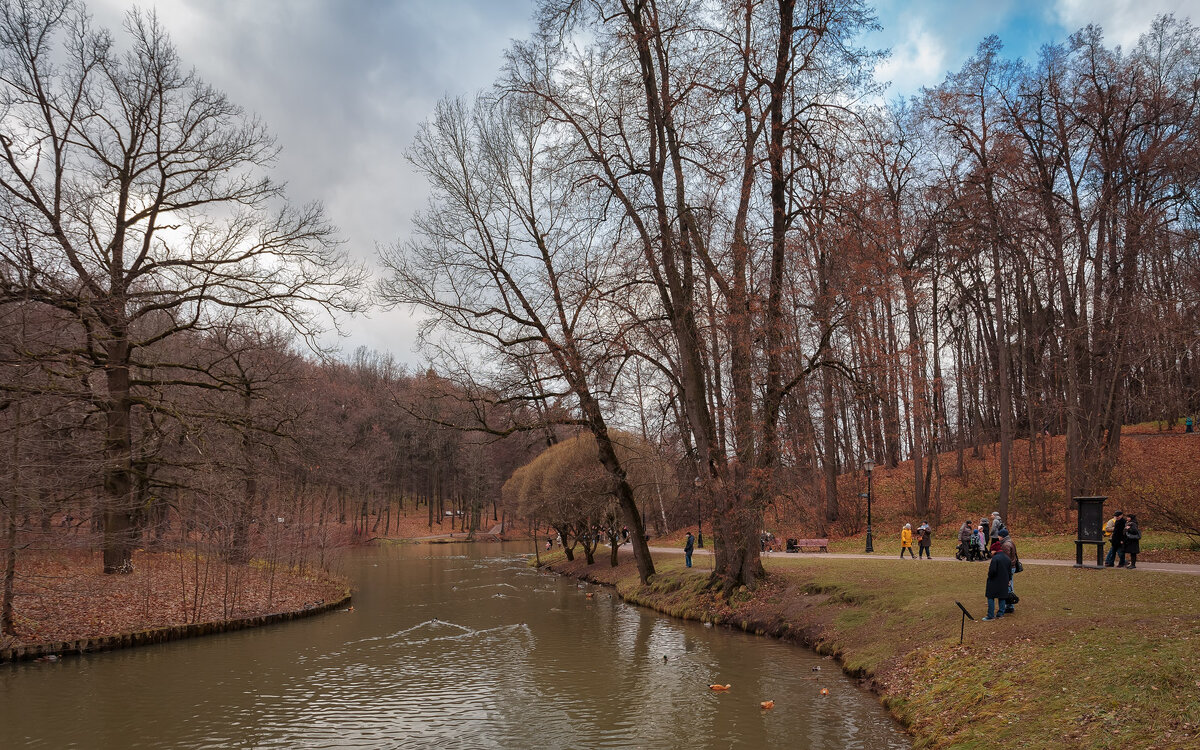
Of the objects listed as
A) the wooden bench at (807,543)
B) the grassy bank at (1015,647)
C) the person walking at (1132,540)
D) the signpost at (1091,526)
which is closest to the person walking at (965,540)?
the grassy bank at (1015,647)

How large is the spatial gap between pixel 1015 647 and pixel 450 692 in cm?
914

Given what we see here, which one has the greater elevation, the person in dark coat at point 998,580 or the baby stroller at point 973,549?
the person in dark coat at point 998,580

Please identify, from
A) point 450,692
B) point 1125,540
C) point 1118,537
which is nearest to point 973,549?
point 1118,537

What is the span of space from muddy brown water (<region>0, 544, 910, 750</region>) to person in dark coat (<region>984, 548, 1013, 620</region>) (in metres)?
2.72

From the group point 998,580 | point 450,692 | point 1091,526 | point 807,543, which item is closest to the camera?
point 998,580

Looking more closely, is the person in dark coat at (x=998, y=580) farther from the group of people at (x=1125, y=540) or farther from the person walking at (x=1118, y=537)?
the person walking at (x=1118, y=537)

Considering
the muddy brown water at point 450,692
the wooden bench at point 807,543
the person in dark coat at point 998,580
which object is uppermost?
the person in dark coat at point 998,580

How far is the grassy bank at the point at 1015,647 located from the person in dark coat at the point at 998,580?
0.36m

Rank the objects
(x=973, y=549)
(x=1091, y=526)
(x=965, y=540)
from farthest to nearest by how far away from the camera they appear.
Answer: (x=965, y=540), (x=973, y=549), (x=1091, y=526)

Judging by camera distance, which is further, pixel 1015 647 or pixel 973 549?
pixel 973 549

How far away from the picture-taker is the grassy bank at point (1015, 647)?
7305mm

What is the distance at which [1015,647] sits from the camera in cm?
1018

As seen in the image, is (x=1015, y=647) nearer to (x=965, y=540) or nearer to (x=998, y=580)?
(x=998, y=580)

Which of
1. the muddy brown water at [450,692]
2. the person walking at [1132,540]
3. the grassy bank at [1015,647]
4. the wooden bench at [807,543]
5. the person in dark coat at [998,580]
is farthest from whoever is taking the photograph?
the wooden bench at [807,543]
